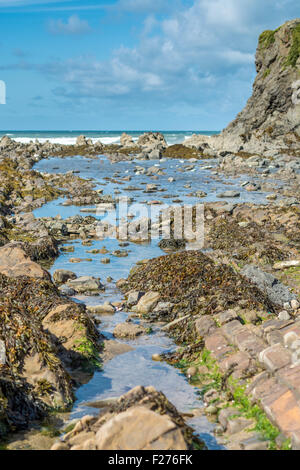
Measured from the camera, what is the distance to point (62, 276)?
42.9 feet

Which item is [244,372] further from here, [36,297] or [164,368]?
[36,297]

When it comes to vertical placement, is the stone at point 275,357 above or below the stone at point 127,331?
above

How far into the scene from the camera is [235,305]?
32.4 feet

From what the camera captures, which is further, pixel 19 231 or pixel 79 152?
pixel 79 152

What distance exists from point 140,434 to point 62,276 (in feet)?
28.1

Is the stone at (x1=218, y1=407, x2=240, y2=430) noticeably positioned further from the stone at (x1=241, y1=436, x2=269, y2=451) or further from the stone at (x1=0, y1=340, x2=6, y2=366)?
the stone at (x1=0, y1=340, x2=6, y2=366)

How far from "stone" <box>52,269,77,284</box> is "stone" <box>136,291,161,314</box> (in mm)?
2842

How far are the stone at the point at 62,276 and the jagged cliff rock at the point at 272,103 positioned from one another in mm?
45992

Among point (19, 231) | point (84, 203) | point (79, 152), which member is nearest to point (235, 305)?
point (19, 231)

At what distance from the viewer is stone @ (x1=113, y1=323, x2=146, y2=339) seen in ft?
31.8

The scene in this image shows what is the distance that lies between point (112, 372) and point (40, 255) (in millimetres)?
8352

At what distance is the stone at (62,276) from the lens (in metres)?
13.0

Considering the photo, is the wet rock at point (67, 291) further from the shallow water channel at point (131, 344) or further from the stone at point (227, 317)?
the stone at point (227, 317)

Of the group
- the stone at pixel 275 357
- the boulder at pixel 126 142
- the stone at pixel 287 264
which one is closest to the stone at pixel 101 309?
Answer: the stone at pixel 275 357
